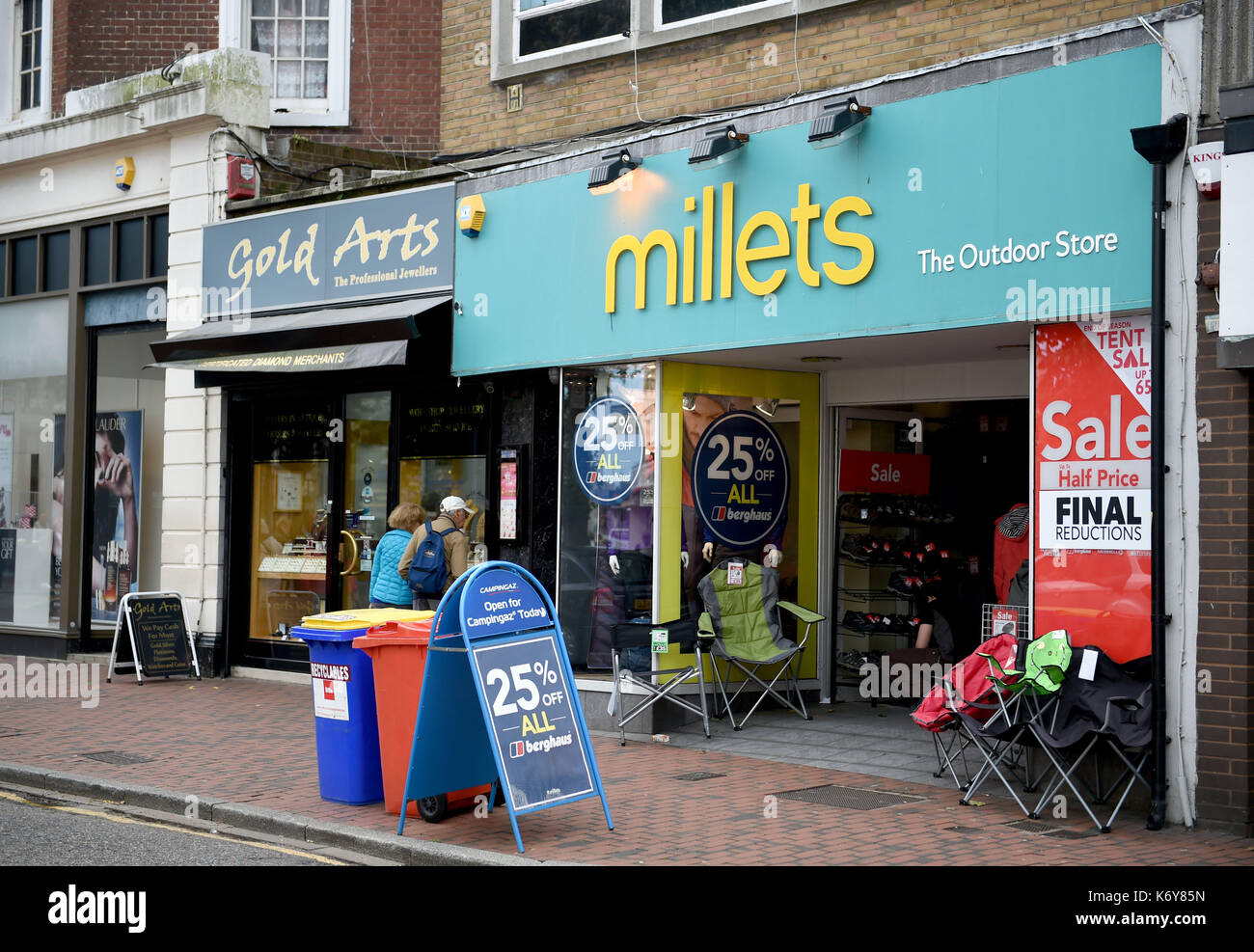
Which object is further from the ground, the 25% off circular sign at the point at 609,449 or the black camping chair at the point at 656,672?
the 25% off circular sign at the point at 609,449

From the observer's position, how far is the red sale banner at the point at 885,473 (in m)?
11.5

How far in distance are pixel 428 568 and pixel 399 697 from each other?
139 inches

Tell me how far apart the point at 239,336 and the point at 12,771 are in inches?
211

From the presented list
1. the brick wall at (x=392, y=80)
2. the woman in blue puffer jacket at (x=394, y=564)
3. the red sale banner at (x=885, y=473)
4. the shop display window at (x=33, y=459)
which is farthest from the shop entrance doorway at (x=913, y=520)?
the shop display window at (x=33, y=459)

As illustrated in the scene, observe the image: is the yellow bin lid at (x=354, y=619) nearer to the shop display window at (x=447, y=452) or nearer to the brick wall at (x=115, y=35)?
the shop display window at (x=447, y=452)

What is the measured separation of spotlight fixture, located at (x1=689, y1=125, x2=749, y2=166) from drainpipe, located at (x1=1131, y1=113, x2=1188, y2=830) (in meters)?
3.19

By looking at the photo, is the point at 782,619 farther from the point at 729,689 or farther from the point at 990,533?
the point at 990,533

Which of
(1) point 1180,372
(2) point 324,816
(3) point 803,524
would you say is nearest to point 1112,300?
(1) point 1180,372

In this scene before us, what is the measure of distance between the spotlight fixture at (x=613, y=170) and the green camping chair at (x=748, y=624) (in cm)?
326

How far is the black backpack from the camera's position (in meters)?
11.0

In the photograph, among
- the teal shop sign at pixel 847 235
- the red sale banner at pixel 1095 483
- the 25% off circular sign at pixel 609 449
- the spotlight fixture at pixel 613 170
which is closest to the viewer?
the red sale banner at pixel 1095 483

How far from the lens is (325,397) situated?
542 inches

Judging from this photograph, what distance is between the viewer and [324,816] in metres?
7.62

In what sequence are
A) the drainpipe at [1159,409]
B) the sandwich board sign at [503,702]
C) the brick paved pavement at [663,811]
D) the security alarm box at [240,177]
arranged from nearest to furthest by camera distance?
the brick paved pavement at [663,811] → the sandwich board sign at [503,702] → the drainpipe at [1159,409] → the security alarm box at [240,177]
